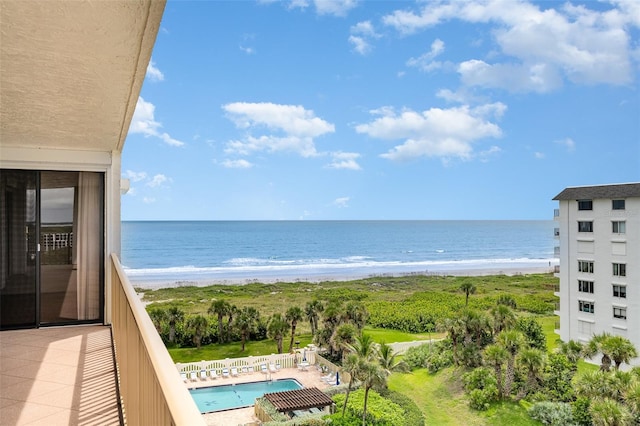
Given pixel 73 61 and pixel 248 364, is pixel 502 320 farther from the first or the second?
pixel 73 61

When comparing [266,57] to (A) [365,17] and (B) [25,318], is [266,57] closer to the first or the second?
(A) [365,17]

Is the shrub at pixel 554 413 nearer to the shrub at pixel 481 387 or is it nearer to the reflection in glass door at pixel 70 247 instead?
the shrub at pixel 481 387

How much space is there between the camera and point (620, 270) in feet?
68.5

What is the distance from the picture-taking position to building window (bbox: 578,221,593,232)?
2203 centimetres

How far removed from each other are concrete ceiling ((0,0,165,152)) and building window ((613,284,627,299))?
23287 millimetres

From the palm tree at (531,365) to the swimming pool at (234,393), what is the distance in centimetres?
794

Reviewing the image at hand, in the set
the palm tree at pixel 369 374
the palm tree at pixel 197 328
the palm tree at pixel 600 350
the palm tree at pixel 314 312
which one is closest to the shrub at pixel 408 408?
the palm tree at pixel 369 374

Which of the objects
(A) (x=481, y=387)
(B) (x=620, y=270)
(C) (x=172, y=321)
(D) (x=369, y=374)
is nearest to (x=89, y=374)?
(D) (x=369, y=374)

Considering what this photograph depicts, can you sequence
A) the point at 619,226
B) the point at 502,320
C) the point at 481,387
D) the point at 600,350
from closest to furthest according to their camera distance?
the point at 600,350 < the point at 481,387 < the point at 502,320 < the point at 619,226

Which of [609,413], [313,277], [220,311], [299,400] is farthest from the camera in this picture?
[313,277]

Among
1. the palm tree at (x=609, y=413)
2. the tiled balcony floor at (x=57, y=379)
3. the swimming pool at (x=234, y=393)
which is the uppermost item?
the tiled balcony floor at (x=57, y=379)

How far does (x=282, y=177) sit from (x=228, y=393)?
157ft

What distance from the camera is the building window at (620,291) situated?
2102 cm

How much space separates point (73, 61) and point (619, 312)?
24.7 m
